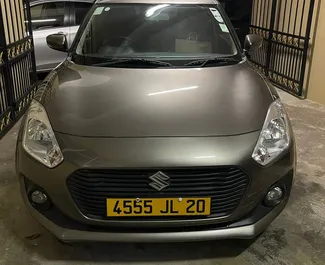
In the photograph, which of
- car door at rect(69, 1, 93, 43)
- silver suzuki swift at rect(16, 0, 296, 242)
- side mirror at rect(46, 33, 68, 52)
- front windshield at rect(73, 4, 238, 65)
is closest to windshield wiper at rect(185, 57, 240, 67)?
front windshield at rect(73, 4, 238, 65)

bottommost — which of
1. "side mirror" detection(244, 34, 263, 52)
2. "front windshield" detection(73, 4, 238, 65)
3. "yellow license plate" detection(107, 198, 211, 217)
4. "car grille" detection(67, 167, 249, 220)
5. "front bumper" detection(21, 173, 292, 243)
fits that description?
"front bumper" detection(21, 173, 292, 243)

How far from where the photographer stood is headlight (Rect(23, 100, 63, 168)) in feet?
6.23

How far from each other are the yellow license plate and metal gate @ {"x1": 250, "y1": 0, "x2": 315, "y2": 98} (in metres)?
4.05

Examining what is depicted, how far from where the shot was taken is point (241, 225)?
1.96 m

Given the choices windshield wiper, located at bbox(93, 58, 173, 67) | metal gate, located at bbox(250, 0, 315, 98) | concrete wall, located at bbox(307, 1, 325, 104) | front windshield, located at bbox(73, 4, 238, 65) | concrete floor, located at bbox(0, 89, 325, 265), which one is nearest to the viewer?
concrete floor, located at bbox(0, 89, 325, 265)

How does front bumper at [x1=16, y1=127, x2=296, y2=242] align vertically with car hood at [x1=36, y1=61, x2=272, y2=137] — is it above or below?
below

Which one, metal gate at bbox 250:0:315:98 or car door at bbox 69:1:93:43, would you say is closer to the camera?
metal gate at bbox 250:0:315:98

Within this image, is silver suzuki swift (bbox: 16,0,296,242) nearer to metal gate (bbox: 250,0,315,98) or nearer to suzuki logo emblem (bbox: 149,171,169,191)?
suzuki logo emblem (bbox: 149,171,169,191)

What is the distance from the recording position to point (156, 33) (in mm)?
2893

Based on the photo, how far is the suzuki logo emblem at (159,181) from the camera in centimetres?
182

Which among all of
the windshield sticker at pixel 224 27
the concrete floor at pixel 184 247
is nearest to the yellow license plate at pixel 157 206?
the concrete floor at pixel 184 247

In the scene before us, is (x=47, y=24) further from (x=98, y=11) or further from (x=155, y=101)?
(x=155, y=101)

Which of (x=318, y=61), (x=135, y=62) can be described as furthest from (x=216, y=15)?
(x=318, y=61)

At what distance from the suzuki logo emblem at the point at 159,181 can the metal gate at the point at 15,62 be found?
262 centimetres
